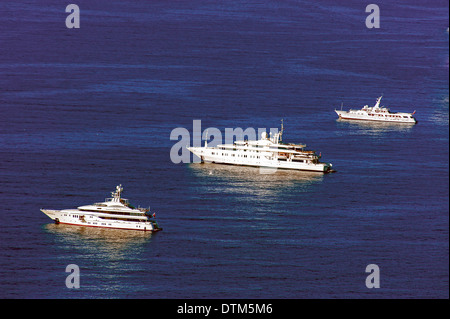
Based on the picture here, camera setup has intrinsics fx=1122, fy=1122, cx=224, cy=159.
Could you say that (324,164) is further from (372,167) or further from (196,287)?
(196,287)

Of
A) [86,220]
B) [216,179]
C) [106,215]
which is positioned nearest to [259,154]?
[216,179]

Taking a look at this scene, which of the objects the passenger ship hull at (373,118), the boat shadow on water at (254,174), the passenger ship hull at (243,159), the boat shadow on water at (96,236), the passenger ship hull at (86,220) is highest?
the passenger ship hull at (373,118)

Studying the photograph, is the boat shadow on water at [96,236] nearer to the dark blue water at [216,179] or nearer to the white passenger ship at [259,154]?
the dark blue water at [216,179]

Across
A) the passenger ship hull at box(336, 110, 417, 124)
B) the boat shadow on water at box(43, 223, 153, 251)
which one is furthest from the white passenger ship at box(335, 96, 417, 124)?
the boat shadow on water at box(43, 223, 153, 251)

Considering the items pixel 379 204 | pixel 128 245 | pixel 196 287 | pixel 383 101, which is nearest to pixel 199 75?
pixel 383 101

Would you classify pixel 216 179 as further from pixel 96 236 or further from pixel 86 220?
pixel 96 236

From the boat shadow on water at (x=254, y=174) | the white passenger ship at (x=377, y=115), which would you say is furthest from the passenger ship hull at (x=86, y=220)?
the white passenger ship at (x=377, y=115)
